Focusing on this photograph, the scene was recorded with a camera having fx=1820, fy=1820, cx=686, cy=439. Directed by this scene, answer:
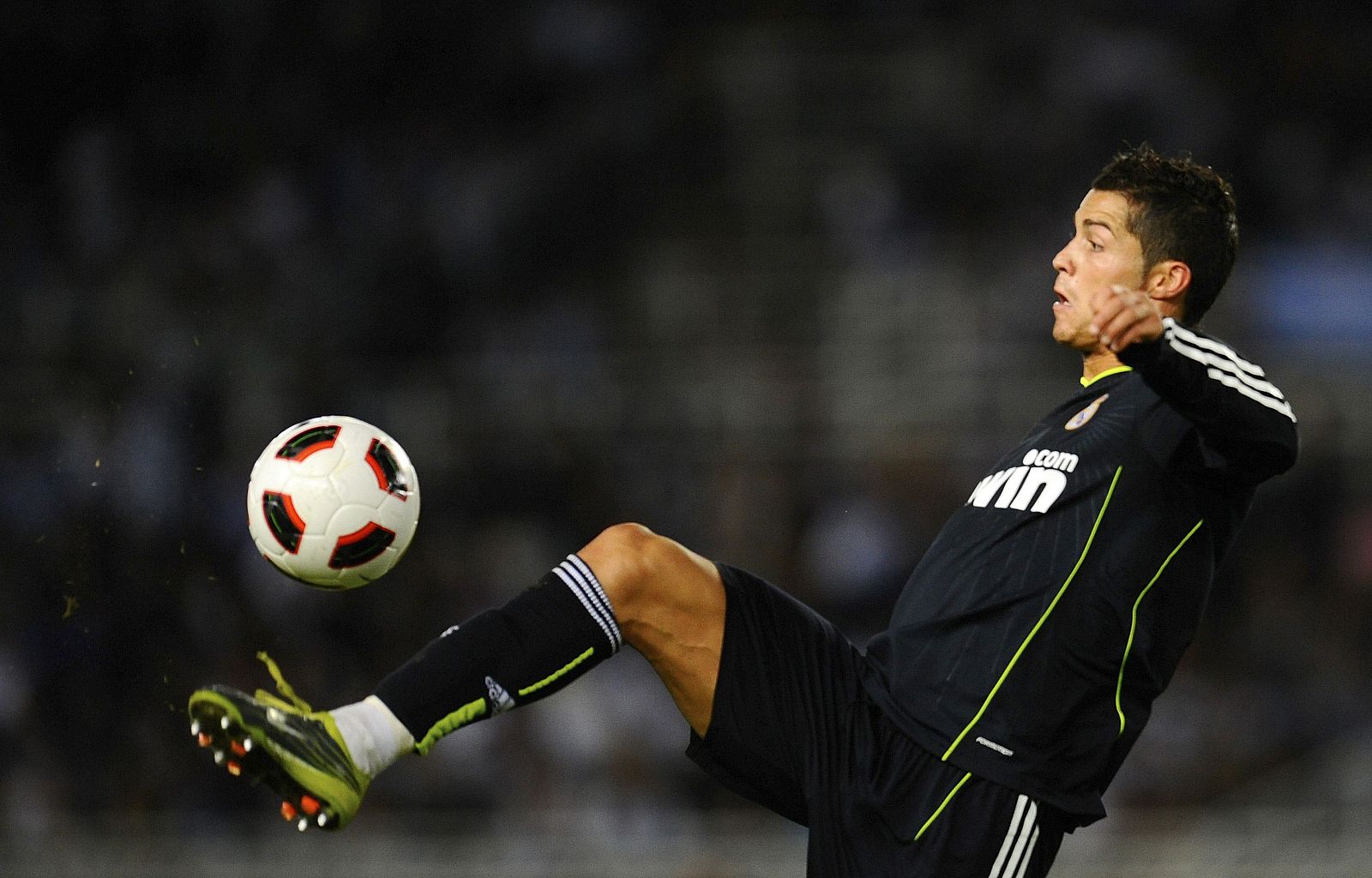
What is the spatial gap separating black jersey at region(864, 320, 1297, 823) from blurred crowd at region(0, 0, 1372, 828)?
351cm

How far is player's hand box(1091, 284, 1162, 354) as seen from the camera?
3.36 meters

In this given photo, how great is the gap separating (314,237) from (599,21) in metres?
2.85

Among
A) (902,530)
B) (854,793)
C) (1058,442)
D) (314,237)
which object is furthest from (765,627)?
(314,237)

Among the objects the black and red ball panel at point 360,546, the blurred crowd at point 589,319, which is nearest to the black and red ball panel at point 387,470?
the black and red ball panel at point 360,546

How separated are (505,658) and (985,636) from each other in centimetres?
104

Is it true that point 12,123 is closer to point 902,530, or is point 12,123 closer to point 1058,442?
point 902,530

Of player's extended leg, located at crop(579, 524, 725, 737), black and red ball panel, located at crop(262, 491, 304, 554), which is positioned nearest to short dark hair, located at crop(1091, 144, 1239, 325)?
player's extended leg, located at crop(579, 524, 725, 737)

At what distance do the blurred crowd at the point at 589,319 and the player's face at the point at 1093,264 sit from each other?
3.70 metres

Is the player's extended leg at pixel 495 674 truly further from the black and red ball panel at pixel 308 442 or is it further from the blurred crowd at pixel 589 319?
the blurred crowd at pixel 589 319

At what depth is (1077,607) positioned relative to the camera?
3.91 m

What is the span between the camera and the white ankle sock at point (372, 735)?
139 inches

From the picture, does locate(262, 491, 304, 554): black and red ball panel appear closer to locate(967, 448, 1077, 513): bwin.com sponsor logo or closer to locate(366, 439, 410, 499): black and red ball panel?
locate(366, 439, 410, 499): black and red ball panel

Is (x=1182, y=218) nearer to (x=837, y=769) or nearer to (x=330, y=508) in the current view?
(x=837, y=769)

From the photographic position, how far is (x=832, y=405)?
9523 millimetres
